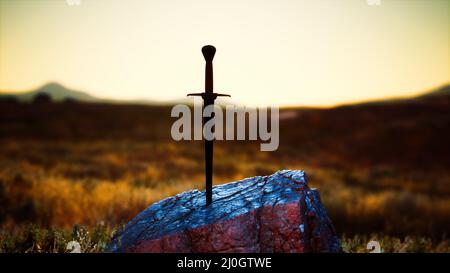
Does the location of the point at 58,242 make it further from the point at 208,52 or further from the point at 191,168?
the point at 191,168

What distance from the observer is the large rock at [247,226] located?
290 centimetres

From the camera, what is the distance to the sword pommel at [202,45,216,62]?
10.5 ft

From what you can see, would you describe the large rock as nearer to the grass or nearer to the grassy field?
the grass

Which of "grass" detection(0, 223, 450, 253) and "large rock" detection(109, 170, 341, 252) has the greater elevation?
"large rock" detection(109, 170, 341, 252)

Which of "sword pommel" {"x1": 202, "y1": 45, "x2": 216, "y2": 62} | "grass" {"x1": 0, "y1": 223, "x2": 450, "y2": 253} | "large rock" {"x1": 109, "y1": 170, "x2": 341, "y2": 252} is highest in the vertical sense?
"sword pommel" {"x1": 202, "y1": 45, "x2": 216, "y2": 62}

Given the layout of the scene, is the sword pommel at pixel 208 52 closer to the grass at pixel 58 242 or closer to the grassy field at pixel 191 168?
the grass at pixel 58 242

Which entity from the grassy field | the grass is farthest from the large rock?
the grassy field

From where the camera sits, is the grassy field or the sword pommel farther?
the grassy field

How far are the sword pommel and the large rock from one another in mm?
1304

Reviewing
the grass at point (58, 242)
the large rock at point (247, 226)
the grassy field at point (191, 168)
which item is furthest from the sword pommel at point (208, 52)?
the grassy field at point (191, 168)

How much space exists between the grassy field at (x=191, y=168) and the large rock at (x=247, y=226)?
1.26 m

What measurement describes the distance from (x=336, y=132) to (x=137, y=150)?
17.3 m

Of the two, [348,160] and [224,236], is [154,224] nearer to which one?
[224,236]

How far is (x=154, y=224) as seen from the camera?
3.33 meters
